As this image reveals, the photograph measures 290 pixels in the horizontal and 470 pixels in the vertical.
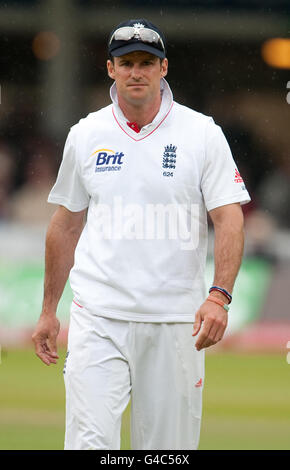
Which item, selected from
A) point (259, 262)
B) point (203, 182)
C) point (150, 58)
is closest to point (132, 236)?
point (203, 182)

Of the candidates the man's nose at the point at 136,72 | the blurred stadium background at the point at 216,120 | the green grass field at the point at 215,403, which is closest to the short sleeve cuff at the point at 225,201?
the man's nose at the point at 136,72

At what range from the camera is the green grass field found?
905 cm

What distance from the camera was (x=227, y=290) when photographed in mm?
5648

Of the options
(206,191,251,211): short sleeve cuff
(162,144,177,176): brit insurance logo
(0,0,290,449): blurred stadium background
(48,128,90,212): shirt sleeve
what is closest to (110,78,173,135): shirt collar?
(162,144,177,176): brit insurance logo

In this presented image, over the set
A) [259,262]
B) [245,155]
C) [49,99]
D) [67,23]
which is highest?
[67,23]

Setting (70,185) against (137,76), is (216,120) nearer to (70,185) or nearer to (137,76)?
(70,185)

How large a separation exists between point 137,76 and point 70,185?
660 mm

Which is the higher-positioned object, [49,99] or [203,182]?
[49,99]

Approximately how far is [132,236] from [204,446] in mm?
3316

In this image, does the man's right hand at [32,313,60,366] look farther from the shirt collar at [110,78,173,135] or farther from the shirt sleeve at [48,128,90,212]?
the shirt collar at [110,78,173,135]

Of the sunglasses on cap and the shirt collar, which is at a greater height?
the sunglasses on cap

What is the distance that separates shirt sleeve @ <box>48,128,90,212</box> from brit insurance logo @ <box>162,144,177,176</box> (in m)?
0.46

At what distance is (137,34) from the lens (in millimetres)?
5824

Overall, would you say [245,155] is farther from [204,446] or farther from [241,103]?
[204,446]
